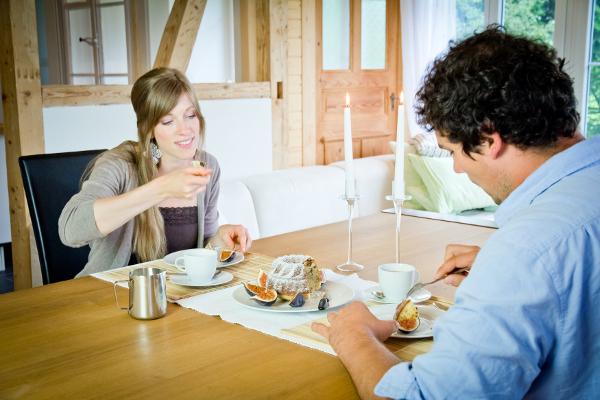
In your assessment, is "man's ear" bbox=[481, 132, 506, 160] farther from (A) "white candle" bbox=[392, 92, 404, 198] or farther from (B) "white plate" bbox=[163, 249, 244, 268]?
(B) "white plate" bbox=[163, 249, 244, 268]

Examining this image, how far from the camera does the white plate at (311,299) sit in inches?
58.0

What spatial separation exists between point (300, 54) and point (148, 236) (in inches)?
108

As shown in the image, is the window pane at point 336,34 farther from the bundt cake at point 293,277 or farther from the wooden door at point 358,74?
the bundt cake at point 293,277

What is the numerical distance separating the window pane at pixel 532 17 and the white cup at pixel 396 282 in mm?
3478

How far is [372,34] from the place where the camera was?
5.06 metres

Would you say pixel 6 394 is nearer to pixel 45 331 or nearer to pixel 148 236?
pixel 45 331

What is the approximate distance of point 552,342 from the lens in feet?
3.12

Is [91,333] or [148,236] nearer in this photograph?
[91,333]

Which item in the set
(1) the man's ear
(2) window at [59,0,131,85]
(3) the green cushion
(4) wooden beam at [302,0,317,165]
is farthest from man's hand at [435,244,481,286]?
(2) window at [59,0,131,85]

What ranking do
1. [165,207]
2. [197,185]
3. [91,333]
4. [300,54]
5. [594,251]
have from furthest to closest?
[300,54] → [165,207] → [197,185] → [91,333] → [594,251]

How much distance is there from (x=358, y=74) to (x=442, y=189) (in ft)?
4.07

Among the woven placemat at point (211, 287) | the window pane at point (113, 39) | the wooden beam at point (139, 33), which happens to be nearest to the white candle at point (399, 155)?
the woven placemat at point (211, 287)

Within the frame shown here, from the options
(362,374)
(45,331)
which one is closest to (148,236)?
(45,331)

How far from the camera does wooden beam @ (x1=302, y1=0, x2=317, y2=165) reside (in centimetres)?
458
